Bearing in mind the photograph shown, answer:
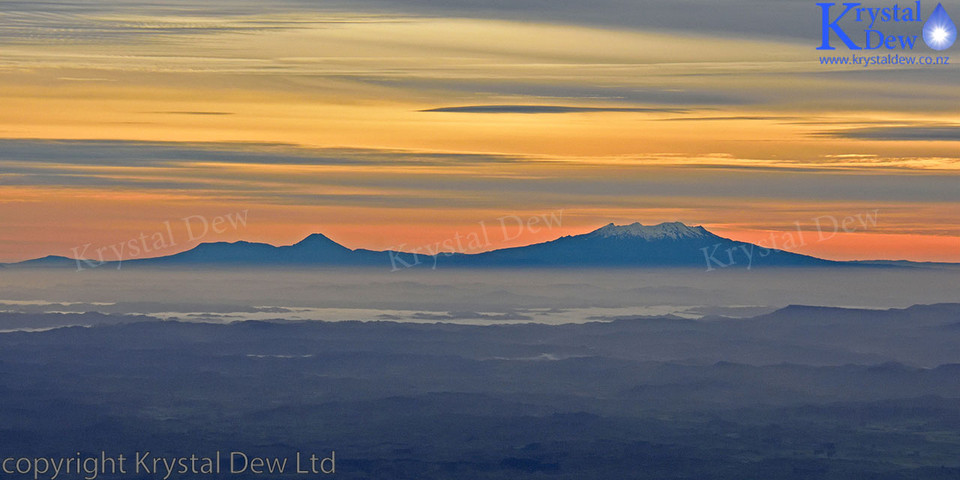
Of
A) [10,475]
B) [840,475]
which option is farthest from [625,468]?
[10,475]

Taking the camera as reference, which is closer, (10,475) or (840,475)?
(10,475)

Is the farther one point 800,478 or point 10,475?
point 800,478

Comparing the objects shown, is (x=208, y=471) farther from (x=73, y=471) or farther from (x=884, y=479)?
(x=884, y=479)

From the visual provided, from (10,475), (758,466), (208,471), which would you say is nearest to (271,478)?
(208,471)

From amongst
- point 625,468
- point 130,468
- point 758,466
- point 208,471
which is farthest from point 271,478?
point 758,466

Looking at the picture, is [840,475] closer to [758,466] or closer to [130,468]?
[758,466]

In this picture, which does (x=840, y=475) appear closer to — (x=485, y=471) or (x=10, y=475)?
(x=485, y=471)

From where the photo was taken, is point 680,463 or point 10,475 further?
point 680,463
